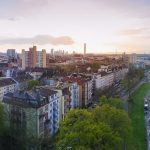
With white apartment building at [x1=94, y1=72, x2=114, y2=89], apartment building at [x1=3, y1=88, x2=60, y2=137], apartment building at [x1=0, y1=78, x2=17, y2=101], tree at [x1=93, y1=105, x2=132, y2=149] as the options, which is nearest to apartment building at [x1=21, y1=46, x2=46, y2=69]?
white apartment building at [x1=94, y1=72, x2=114, y2=89]

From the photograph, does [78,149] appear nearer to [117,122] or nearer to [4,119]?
[117,122]

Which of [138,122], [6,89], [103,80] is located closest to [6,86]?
[6,89]

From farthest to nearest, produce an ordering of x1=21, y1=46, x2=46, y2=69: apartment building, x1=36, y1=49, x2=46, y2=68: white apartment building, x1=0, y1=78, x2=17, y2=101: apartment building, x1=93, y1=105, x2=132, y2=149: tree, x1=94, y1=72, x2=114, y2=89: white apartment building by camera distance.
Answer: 1. x1=36, y1=49, x2=46, y2=68: white apartment building
2. x1=21, y1=46, x2=46, y2=69: apartment building
3. x1=94, y1=72, x2=114, y2=89: white apartment building
4. x1=0, y1=78, x2=17, y2=101: apartment building
5. x1=93, y1=105, x2=132, y2=149: tree

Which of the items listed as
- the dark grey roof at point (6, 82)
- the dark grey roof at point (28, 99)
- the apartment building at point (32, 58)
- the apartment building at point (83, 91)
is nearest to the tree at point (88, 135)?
the dark grey roof at point (28, 99)

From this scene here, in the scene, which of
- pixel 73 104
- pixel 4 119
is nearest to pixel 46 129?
pixel 4 119

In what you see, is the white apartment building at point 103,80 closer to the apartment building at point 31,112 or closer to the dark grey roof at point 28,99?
the apartment building at point 31,112

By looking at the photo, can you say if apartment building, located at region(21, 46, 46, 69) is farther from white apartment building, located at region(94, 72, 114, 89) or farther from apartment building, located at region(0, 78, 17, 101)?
apartment building, located at region(0, 78, 17, 101)
